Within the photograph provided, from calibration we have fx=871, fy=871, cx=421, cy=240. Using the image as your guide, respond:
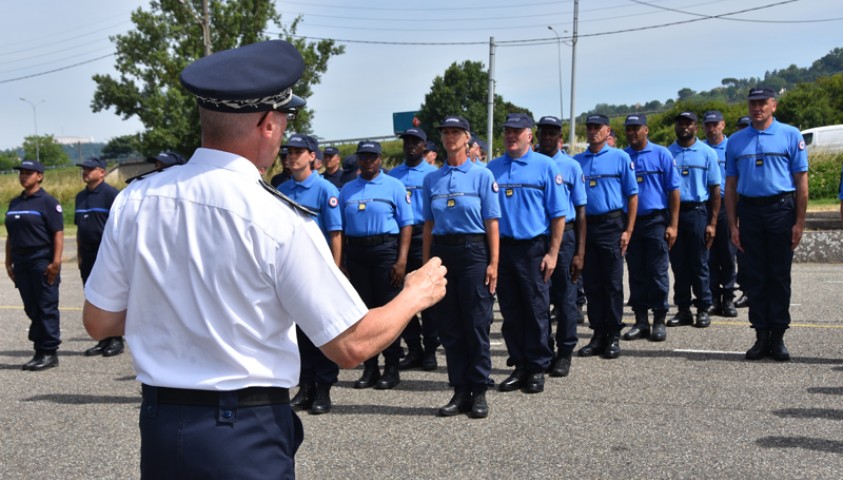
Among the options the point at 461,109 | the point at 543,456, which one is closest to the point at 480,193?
the point at 543,456

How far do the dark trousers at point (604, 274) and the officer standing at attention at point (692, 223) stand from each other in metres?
1.61

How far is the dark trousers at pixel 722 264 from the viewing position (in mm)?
10219

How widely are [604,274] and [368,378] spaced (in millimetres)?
2497

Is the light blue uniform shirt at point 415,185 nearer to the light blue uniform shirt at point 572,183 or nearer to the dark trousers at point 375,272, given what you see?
the dark trousers at point 375,272

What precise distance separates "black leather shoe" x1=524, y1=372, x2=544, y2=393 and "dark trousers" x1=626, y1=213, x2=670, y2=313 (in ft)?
7.90

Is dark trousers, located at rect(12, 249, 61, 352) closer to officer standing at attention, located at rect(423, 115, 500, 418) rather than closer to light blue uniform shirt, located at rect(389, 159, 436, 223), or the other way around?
light blue uniform shirt, located at rect(389, 159, 436, 223)

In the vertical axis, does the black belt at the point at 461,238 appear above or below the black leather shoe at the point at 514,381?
above

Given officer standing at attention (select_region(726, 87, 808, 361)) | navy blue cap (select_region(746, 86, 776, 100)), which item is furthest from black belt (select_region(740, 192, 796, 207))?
navy blue cap (select_region(746, 86, 776, 100))

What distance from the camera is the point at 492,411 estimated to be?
21.1 feet

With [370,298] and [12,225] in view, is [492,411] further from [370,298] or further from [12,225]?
[12,225]

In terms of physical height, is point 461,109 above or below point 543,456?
above

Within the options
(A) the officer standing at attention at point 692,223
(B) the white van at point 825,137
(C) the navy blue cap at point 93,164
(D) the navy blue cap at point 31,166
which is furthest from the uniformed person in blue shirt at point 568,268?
(B) the white van at point 825,137

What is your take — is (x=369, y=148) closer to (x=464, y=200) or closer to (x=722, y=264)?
(x=464, y=200)

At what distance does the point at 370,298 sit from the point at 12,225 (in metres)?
3.84
